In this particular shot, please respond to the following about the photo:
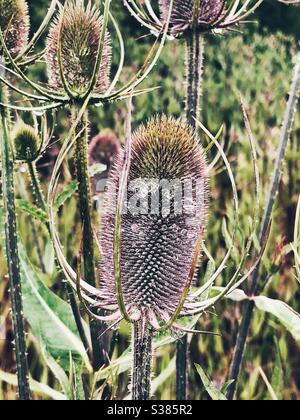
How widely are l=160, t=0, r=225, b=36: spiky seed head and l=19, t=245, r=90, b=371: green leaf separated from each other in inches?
16.8

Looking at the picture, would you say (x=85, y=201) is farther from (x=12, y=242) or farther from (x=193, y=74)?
(x=193, y=74)

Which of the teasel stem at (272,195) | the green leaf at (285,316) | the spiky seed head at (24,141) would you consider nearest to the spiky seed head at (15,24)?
the spiky seed head at (24,141)

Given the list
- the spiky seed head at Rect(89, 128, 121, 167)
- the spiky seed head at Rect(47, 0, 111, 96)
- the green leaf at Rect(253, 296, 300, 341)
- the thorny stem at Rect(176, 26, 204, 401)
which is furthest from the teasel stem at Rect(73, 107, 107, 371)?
the spiky seed head at Rect(89, 128, 121, 167)

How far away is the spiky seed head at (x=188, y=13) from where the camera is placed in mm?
997

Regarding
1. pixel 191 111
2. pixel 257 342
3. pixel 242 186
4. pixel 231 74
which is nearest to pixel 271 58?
pixel 231 74

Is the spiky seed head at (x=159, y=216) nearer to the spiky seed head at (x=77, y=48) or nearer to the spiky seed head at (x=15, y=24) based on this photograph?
the spiky seed head at (x=77, y=48)

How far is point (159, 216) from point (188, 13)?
365 mm

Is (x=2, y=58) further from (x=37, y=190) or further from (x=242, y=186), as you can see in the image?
(x=242, y=186)

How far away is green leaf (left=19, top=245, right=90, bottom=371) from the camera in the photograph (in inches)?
44.2

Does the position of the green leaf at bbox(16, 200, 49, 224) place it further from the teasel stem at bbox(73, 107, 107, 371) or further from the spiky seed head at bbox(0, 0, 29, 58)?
the spiky seed head at bbox(0, 0, 29, 58)

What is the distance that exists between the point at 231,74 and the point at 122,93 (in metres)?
2.16

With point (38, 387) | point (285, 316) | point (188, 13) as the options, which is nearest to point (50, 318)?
point (38, 387)

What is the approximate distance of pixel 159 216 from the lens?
796 mm
